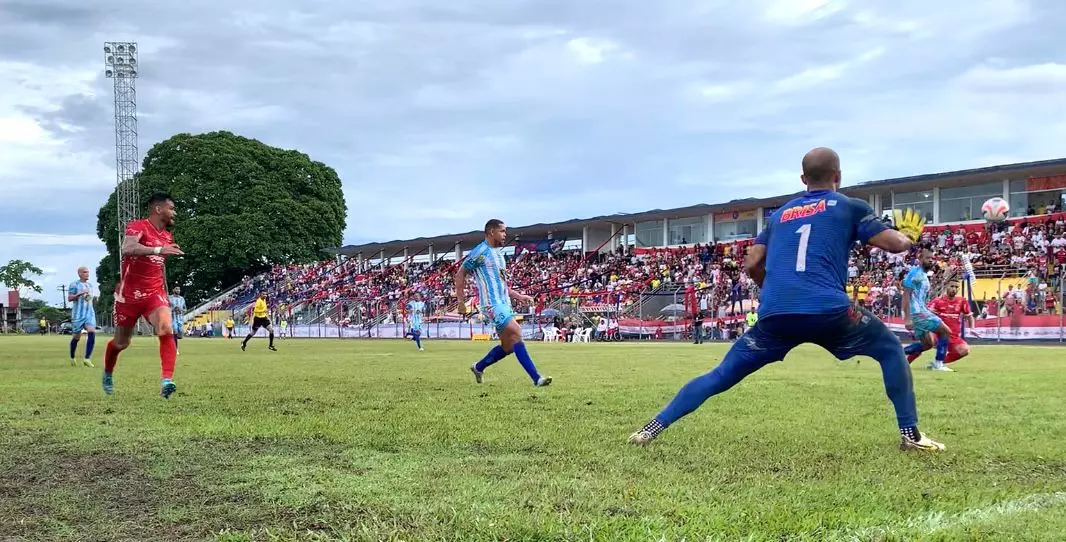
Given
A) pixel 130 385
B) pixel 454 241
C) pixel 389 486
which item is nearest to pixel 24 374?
pixel 130 385

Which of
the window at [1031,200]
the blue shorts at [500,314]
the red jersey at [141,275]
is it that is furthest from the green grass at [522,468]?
the window at [1031,200]

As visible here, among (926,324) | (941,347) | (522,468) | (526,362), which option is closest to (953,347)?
(941,347)

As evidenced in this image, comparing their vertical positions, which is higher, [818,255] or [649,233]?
[649,233]

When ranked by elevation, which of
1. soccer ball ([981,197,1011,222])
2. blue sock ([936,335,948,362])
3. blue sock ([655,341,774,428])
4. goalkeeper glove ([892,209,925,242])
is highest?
soccer ball ([981,197,1011,222])

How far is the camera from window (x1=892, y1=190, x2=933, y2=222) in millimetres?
43000

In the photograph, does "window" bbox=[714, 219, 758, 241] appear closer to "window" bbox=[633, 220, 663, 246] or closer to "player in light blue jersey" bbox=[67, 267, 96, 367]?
"window" bbox=[633, 220, 663, 246]

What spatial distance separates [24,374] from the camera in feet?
44.0

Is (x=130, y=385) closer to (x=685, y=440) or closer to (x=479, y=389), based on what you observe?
(x=479, y=389)

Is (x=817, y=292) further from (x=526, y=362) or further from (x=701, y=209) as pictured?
(x=701, y=209)

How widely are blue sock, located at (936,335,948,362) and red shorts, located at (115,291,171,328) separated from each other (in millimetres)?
11355

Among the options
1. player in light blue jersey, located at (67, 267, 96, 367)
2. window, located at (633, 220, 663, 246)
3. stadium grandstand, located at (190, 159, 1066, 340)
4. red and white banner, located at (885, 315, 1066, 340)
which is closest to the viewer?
player in light blue jersey, located at (67, 267, 96, 367)

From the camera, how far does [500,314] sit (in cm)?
1110

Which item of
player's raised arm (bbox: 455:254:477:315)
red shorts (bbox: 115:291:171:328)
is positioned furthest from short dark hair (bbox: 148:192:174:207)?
player's raised arm (bbox: 455:254:477:315)

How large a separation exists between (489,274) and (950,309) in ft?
26.8
